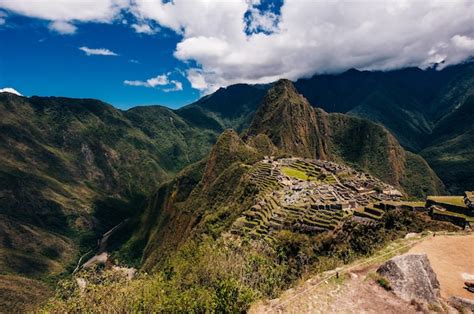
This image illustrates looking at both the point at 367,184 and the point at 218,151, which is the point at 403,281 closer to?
the point at 367,184

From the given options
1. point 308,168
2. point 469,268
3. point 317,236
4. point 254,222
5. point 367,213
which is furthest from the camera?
point 308,168

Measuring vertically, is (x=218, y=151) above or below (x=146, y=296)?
above

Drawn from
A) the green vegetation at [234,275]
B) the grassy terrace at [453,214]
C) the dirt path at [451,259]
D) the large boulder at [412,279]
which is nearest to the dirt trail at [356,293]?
the dirt path at [451,259]

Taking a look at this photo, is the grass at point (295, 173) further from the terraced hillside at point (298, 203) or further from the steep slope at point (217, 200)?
the steep slope at point (217, 200)

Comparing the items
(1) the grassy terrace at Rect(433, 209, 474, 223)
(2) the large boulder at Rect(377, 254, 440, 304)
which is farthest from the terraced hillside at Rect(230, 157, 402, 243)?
(2) the large boulder at Rect(377, 254, 440, 304)

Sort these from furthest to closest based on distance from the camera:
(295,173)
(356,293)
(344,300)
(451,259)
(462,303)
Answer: (295,173)
(451,259)
(356,293)
(344,300)
(462,303)

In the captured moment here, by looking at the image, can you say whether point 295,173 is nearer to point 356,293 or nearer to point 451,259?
point 451,259

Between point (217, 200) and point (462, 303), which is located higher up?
point (462, 303)

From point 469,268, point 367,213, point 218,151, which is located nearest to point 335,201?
point 367,213

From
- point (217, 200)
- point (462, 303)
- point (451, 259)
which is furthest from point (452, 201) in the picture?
point (217, 200)
